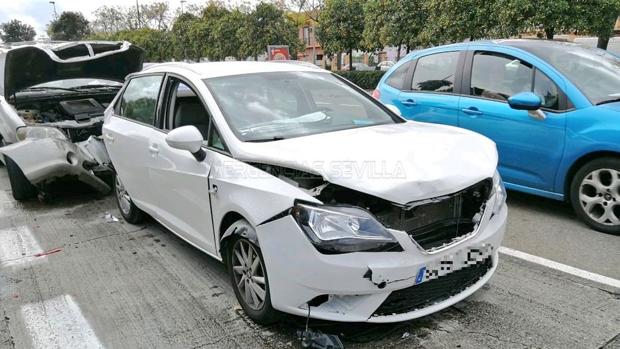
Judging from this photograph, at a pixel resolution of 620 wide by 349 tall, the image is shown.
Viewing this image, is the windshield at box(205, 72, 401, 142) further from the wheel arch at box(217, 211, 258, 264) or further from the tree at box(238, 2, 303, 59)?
the tree at box(238, 2, 303, 59)

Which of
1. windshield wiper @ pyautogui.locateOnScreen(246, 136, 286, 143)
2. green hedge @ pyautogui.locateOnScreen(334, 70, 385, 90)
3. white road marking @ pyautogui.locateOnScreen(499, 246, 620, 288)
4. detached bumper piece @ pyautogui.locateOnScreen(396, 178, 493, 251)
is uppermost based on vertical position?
windshield wiper @ pyautogui.locateOnScreen(246, 136, 286, 143)

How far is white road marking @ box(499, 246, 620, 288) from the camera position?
137 inches

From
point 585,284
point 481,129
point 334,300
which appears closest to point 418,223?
point 334,300

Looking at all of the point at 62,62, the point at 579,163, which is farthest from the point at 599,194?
the point at 62,62

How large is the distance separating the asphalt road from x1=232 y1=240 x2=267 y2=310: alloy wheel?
0.18 meters

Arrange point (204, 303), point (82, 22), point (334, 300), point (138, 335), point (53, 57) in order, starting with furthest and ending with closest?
point (82, 22) → point (53, 57) → point (204, 303) → point (138, 335) → point (334, 300)

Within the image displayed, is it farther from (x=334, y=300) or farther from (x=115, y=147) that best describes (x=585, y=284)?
(x=115, y=147)

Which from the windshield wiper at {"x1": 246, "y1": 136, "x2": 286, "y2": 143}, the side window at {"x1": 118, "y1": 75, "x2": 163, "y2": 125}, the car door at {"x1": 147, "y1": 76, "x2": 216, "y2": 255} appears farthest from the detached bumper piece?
the side window at {"x1": 118, "y1": 75, "x2": 163, "y2": 125}

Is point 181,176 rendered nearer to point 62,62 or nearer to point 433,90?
point 433,90

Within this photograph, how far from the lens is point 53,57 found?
681 centimetres

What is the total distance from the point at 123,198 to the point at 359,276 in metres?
3.61

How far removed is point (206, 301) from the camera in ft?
11.3

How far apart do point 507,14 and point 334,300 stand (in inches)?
533

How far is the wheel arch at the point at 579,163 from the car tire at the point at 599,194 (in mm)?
43
